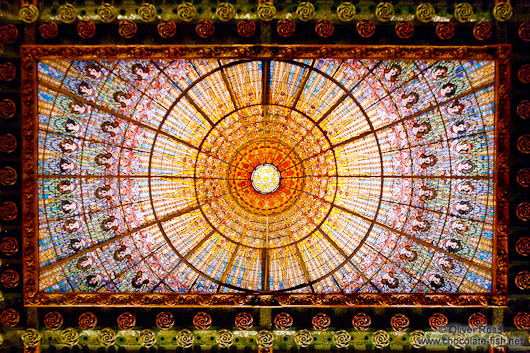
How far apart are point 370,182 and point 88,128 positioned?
8.78m

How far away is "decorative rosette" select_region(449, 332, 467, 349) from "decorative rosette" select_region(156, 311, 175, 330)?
27.4 feet

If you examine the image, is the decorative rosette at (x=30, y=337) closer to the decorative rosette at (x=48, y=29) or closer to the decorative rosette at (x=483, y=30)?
the decorative rosette at (x=48, y=29)

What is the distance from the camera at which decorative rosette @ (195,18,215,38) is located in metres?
11.1

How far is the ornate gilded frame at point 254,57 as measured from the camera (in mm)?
11234

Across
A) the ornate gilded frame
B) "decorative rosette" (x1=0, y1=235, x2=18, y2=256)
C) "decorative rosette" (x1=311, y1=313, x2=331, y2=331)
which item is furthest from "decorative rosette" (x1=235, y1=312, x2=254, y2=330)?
"decorative rosette" (x1=0, y1=235, x2=18, y2=256)

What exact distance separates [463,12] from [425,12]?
1.01 meters

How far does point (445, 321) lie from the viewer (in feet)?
40.6

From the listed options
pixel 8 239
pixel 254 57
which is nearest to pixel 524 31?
pixel 254 57

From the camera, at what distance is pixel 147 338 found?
1237cm

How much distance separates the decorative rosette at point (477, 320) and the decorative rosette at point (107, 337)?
10615 millimetres

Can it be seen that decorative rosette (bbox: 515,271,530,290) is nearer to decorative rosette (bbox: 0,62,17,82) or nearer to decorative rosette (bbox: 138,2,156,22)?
decorative rosette (bbox: 138,2,156,22)

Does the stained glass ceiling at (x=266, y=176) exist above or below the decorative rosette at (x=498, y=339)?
above

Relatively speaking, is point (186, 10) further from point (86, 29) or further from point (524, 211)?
point (524, 211)

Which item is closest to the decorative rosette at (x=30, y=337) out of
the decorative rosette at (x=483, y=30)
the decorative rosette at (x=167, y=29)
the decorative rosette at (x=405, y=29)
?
the decorative rosette at (x=167, y=29)
